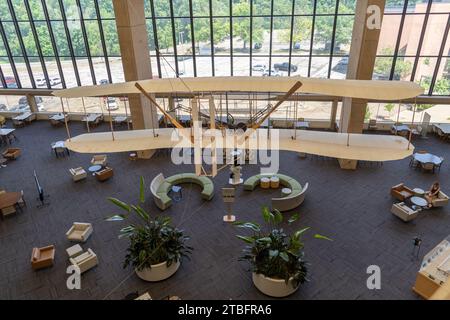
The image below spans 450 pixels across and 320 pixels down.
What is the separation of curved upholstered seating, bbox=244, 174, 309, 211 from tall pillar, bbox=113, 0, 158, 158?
16.7 ft

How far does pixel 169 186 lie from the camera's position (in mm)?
14117

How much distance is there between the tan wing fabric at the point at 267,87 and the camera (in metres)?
6.46

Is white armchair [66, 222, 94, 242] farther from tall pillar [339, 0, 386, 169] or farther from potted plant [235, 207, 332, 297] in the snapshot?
tall pillar [339, 0, 386, 169]

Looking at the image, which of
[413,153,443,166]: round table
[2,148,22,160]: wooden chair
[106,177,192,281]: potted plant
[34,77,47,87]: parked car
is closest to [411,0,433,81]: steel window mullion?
[413,153,443,166]: round table

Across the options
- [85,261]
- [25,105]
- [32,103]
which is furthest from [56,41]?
[85,261]

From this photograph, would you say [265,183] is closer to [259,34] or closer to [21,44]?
[259,34]

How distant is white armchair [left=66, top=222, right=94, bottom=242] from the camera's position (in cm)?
1134

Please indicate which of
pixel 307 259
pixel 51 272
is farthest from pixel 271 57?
pixel 51 272

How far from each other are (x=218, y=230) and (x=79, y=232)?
481 centimetres

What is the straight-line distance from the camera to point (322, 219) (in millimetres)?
12234

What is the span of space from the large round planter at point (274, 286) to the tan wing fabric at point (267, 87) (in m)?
5.00

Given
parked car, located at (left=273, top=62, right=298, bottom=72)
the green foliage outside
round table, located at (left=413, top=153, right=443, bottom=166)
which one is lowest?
round table, located at (left=413, top=153, right=443, bottom=166)

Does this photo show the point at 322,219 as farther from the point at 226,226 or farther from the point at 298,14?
the point at 298,14

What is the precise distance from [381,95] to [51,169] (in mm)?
15412
